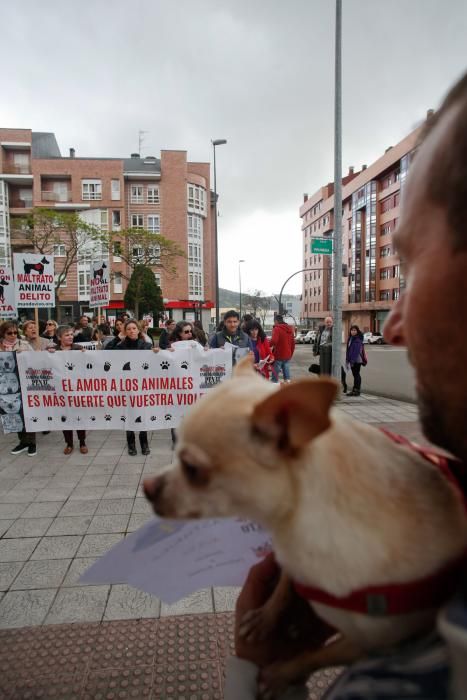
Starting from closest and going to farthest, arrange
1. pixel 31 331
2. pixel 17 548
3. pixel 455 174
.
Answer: pixel 455 174 → pixel 17 548 → pixel 31 331

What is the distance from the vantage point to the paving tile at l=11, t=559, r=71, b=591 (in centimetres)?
345

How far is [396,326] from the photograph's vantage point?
2.33 ft

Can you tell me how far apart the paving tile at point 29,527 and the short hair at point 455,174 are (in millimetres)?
4845

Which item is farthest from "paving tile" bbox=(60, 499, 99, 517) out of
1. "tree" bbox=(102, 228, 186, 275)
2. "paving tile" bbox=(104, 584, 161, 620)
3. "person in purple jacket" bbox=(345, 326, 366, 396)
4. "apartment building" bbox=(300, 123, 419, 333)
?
"apartment building" bbox=(300, 123, 419, 333)

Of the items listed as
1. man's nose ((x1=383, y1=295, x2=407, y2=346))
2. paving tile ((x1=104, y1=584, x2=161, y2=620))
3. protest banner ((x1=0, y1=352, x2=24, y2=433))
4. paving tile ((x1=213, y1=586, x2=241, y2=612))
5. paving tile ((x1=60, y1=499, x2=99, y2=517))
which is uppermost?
man's nose ((x1=383, y1=295, x2=407, y2=346))

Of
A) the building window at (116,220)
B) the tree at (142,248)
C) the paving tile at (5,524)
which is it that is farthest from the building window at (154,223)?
the paving tile at (5,524)

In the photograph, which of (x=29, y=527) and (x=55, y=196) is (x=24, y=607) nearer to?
(x=29, y=527)

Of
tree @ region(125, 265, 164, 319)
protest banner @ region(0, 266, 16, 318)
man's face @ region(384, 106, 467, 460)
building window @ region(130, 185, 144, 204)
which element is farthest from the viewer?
building window @ region(130, 185, 144, 204)

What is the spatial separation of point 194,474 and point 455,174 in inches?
24.4

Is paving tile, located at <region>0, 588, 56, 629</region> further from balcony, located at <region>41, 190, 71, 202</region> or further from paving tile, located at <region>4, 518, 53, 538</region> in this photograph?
balcony, located at <region>41, 190, 71, 202</region>

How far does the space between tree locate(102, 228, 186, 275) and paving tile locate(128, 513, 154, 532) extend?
120 feet

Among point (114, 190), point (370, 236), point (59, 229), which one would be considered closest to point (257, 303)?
point (370, 236)

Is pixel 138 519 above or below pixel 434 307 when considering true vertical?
below

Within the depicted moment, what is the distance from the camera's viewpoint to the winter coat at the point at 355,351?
12219 mm
